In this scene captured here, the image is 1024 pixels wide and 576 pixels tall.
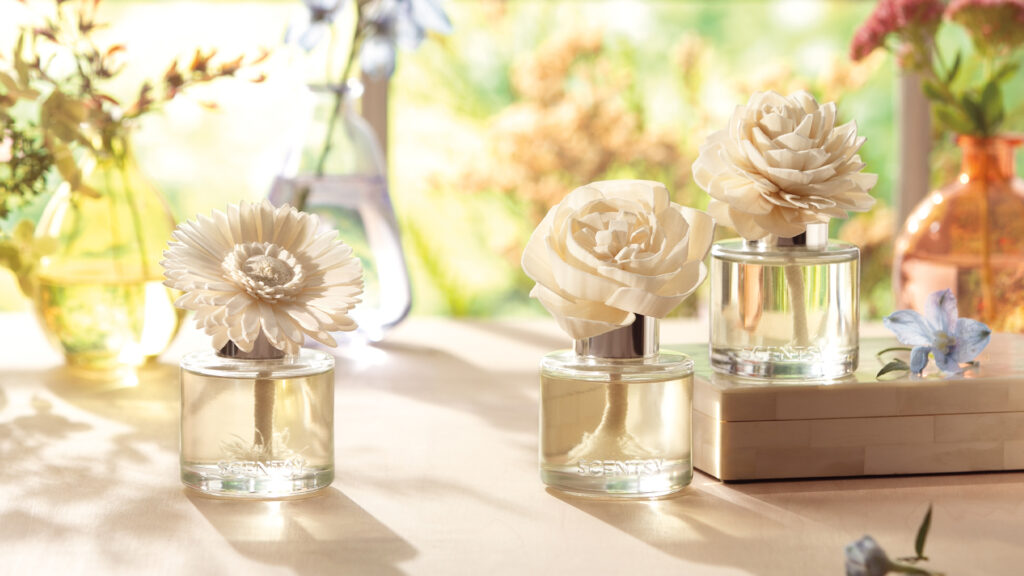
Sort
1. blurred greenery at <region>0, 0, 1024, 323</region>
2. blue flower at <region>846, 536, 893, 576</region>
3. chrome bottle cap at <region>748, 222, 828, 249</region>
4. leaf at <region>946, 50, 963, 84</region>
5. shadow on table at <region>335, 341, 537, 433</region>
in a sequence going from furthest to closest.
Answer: blurred greenery at <region>0, 0, 1024, 323</region>
leaf at <region>946, 50, 963, 84</region>
shadow on table at <region>335, 341, 537, 433</region>
chrome bottle cap at <region>748, 222, 828, 249</region>
blue flower at <region>846, 536, 893, 576</region>

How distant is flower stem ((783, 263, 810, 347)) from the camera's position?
0.71m

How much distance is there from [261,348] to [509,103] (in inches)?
102

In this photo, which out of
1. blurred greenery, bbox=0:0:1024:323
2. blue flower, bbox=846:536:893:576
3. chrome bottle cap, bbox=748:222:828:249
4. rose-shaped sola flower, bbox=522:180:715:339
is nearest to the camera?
blue flower, bbox=846:536:893:576

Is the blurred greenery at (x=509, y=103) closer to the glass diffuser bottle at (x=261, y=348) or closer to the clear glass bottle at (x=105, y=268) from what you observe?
the clear glass bottle at (x=105, y=268)

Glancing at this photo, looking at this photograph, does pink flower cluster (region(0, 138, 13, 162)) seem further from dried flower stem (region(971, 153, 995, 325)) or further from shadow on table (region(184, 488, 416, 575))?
dried flower stem (region(971, 153, 995, 325))

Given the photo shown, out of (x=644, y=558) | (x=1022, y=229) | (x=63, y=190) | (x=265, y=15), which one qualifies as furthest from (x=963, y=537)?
(x=265, y=15)

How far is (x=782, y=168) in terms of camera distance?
0.69 metres

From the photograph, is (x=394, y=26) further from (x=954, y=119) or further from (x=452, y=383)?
(x=954, y=119)

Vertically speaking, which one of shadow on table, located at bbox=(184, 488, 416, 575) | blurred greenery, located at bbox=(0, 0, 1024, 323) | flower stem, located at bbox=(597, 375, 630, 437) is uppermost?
blurred greenery, located at bbox=(0, 0, 1024, 323)

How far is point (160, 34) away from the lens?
324cm

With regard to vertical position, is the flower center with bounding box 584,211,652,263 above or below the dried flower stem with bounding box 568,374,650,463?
above

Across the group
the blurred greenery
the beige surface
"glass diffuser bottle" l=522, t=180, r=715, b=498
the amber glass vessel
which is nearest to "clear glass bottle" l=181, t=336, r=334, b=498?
"glass diffuser bottle" l=522, t=180, r=715, b=498

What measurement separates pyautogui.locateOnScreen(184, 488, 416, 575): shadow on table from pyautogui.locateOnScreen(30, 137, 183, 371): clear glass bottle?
37 centimetres

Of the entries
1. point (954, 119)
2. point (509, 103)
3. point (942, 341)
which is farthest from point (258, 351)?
point (509, 103)
